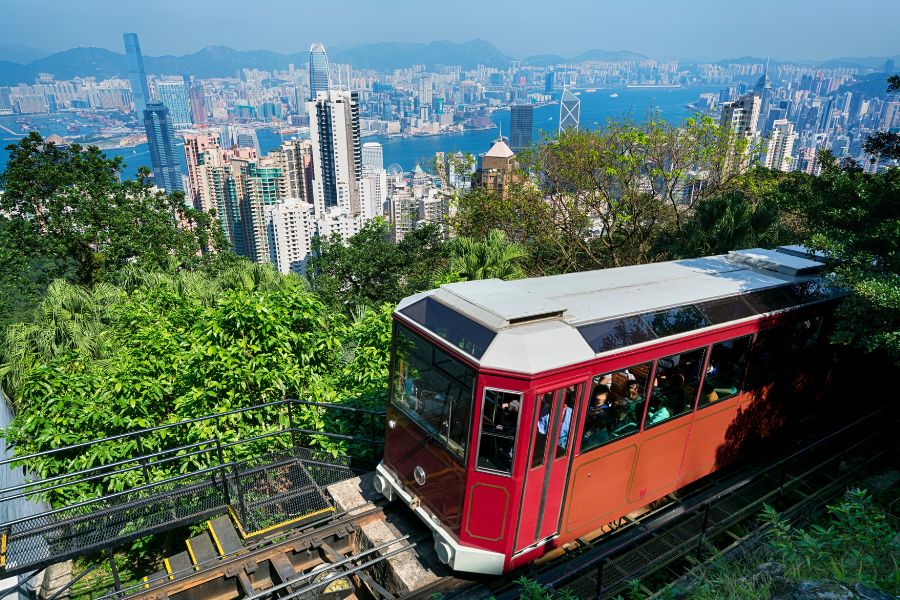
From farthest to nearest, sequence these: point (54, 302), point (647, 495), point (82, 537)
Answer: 1. point (54, 302)
2. point (647, 495)
3. point (82, 537)

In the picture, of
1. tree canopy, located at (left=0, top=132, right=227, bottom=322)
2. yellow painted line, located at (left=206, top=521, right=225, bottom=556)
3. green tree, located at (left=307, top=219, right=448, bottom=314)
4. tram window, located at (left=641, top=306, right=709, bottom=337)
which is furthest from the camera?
green tree, located at (left=307, top=219, right=448, bottom=314)

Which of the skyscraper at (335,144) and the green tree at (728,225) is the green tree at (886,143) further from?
the skyscraper at (335,144)

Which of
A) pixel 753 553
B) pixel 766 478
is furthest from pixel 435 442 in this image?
pixel 766 478

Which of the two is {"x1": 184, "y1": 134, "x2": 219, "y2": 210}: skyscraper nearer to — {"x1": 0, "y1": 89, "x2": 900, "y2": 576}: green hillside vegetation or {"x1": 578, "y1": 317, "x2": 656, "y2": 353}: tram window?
{"x1": 0, "y1": 89, "x2": 900, "y2": 576}: green hillside vegetation

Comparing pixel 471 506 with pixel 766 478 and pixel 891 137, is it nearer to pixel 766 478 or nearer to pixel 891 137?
pixel 766 478

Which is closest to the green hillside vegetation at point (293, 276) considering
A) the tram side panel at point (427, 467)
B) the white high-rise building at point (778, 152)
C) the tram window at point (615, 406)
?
the tram side panel at point (427, 467)

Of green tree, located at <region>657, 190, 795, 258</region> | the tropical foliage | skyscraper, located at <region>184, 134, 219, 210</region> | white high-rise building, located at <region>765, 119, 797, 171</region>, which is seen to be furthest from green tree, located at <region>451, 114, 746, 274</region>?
skyscraper, located at <region>184, 134, 219, 210</region>

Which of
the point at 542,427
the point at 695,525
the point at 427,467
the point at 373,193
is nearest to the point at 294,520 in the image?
the point at 427,467
